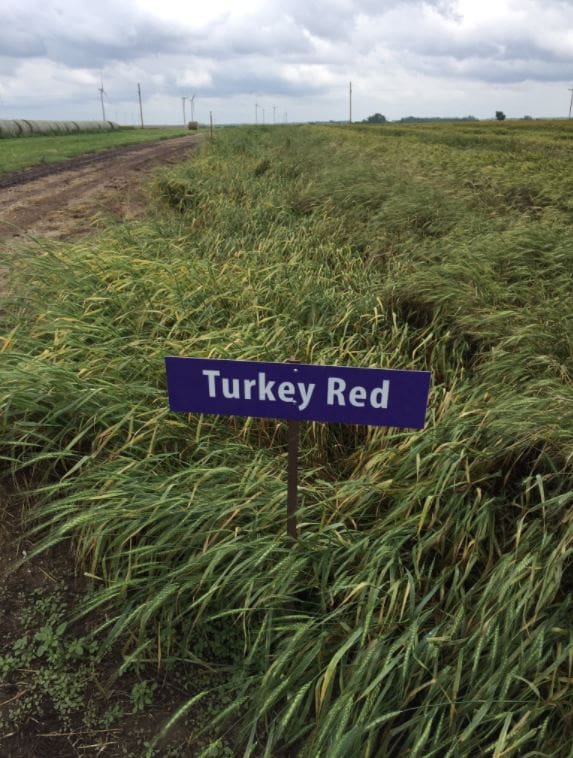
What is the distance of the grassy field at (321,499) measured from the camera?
162 centimetres

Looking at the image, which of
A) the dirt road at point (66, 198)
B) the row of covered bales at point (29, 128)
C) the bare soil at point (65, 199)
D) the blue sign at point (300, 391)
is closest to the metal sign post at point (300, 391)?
the blue sign at point (300, 391)

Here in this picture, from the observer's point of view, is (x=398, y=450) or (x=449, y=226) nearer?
(x=398, y=450)

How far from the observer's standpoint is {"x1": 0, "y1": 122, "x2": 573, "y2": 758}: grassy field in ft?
5.32

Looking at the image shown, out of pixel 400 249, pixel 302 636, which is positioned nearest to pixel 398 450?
pixel 302 636

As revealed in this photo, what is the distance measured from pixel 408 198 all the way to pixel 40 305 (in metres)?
4.70

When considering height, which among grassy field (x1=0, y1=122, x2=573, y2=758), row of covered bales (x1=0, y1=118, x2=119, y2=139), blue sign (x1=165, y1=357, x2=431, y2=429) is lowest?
grassy field (x1=0, y1=122, x2=573, y2=758)

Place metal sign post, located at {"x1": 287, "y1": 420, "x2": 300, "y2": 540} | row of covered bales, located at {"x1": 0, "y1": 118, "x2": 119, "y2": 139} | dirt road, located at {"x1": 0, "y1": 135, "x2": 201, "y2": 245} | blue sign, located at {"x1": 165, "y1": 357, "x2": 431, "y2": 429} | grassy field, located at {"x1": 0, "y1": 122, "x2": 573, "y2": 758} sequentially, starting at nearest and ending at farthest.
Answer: grassy field, located at {"x1": 0, "y1": 122, "x2": 573, "y2": 758}, blue sign, located at {"x1": 165, "y1": 357, "x2": 431, "y2": 429}, metal sign post, located at {"x1": 287, "y1": 420, "x2": 300, "y2": 540}, dirt road, located at {"x1": 0, "y1": 135, "x2": 201, "y2": 245}, row of covered bales, located at {"x1": 0, "y1": 118, "x2": 119, "y2": 139}

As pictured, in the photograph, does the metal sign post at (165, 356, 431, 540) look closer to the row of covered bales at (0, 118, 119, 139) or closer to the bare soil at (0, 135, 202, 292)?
the bare soil at (0, 135, 202, 292)

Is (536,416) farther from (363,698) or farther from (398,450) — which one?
(363,698)

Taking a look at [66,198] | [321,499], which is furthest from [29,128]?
[321,499]

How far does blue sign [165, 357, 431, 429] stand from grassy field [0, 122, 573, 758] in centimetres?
47

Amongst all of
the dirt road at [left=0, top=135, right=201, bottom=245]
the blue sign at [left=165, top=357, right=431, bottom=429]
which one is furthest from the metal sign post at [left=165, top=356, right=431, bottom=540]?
the dirt road at [left=0, top=135, right=201, bottom=245]

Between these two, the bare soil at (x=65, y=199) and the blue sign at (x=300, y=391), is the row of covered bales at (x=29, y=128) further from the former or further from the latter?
the blue sign at (x=300, y=391)

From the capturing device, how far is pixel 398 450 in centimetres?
242
